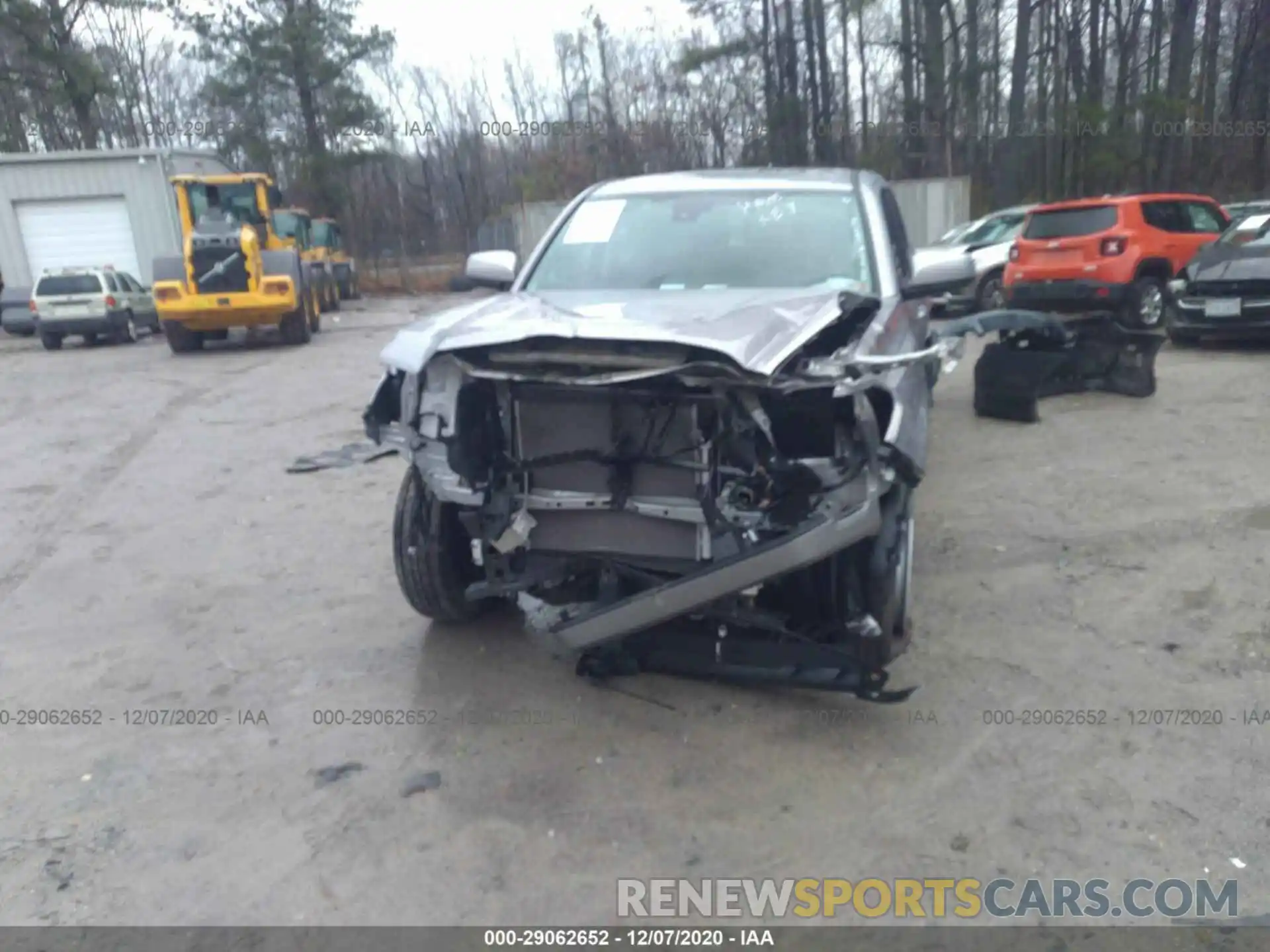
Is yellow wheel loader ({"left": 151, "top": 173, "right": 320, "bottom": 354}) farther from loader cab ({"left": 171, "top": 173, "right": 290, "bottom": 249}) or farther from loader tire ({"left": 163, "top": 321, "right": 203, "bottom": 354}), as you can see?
loader cab ({"left": 171, "top": 173, "right": 290, "bottom": 249})

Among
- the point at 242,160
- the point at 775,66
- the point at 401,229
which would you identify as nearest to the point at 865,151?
the point at 775,66

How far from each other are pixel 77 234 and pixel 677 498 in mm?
23530

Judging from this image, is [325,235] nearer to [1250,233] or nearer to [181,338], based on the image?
[181,338]

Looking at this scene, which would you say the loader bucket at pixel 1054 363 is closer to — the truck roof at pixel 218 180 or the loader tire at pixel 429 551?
the loader tire at pixel 429 551

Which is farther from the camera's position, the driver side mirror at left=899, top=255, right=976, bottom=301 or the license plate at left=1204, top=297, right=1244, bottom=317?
the license plate at left=1204, top=297, right=1244, bottom=317

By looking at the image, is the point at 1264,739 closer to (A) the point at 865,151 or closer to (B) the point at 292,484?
(B) the point at 292,484

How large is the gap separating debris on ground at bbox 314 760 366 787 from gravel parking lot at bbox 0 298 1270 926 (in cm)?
2

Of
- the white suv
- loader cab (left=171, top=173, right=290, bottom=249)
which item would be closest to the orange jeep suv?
loader cab (left=171, top=173, right=290, bottom=249)

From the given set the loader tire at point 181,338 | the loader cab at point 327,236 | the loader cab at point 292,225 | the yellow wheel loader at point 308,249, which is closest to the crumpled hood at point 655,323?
the loader tire at point 181,338

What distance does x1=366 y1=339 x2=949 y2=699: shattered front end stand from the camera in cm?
331

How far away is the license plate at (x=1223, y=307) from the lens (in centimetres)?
1034

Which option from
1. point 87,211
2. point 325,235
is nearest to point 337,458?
point 87,211

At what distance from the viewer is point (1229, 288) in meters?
10.4

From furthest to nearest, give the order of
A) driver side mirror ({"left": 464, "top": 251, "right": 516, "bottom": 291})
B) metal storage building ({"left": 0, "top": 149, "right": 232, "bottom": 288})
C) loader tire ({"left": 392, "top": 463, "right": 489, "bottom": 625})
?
metal storage building ({"left": 0, "top": 149, "right": 232, "bottom": 288}), driver side mirror ({"left": 464, "top": 251, "right": 516, "bottom": 291}), loader tire ({"left": 392, "top": 463, "right": 489, "bottom": 625})
